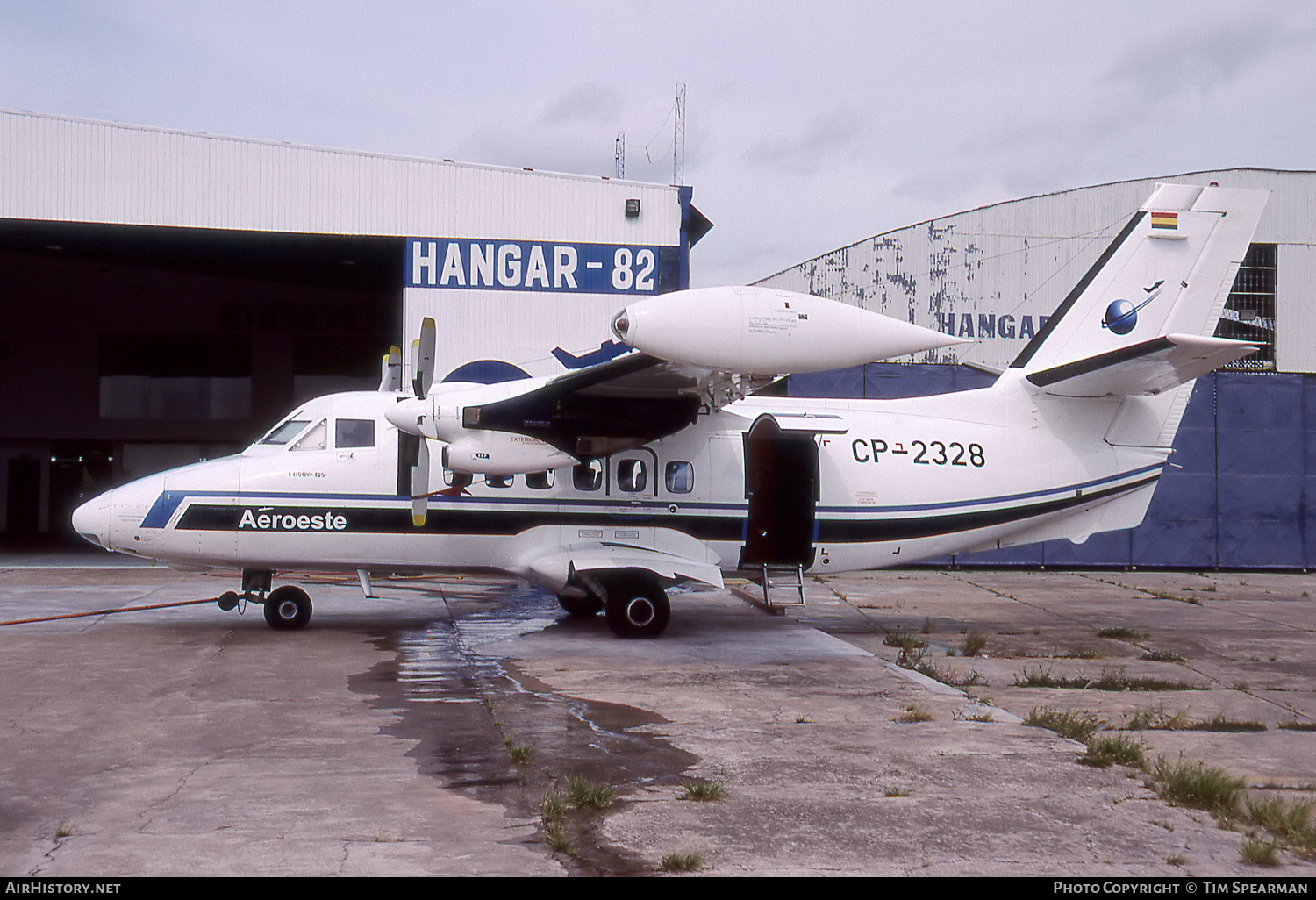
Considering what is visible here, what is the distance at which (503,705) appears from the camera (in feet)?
29.2

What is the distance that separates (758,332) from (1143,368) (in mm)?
5693

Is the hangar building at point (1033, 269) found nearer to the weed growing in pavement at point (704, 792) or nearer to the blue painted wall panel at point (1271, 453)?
the blue painted wall panel at point (1271, 453)

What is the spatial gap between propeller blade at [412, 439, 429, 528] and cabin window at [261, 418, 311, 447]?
1.83m

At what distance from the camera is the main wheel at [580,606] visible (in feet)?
48.9

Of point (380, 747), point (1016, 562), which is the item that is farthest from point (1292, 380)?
point (380, 747)

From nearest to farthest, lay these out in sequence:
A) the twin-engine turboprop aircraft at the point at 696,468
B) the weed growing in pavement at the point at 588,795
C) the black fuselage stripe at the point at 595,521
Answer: the weed growing in pavement at the point at 588,795 → the twin-engine turboprop aircraft at the point at 696,468 → the black fuselage stripe at the point at 595,521

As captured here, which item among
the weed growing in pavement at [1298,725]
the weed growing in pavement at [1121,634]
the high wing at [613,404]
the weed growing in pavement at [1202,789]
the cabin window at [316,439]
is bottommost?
the weed growing in pavement at [1121,634]

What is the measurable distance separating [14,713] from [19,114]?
58.6 ft

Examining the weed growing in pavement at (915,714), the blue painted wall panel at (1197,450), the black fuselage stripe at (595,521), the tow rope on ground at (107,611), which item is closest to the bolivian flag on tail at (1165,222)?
the black fuselage stripe at (595,521)

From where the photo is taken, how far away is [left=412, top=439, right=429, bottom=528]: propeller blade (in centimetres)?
1256

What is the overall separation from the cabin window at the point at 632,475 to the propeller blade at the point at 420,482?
248 centimetres

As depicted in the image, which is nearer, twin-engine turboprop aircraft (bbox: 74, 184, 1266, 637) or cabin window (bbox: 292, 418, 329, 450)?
twin-engine turboprop aircraft (bbox: 74, 184, 1266, 637)

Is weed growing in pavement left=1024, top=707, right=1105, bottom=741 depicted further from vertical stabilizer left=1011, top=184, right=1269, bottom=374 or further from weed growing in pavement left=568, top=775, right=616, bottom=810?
vertical stabilizer left=1011, top=184, right=1269, bottom=374

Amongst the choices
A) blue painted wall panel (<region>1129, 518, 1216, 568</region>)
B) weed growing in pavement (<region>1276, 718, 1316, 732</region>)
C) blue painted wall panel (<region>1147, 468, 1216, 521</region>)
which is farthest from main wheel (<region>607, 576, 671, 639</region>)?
blue painted wall panel (<region>1147, 468, 1216, 521</region>)
